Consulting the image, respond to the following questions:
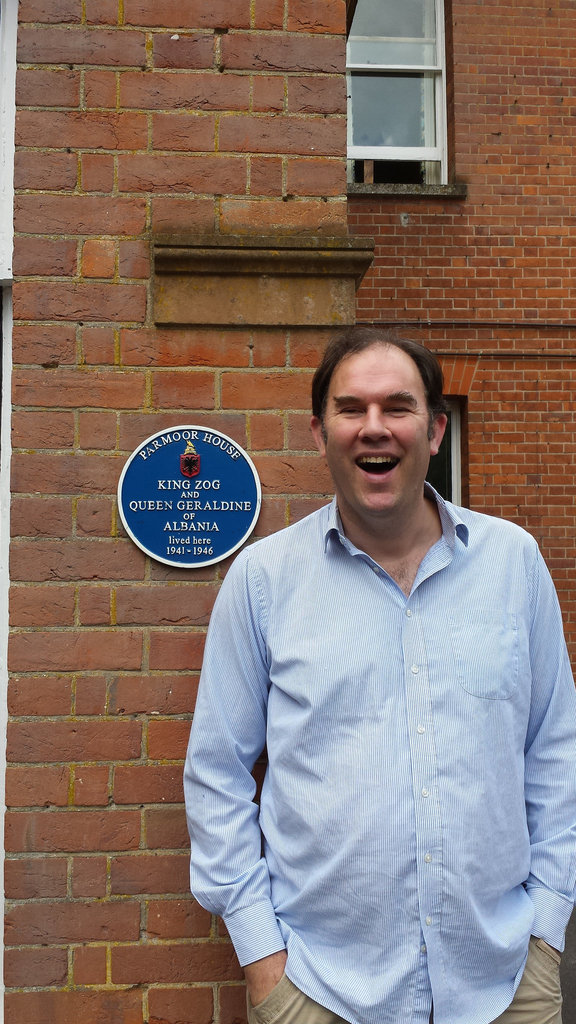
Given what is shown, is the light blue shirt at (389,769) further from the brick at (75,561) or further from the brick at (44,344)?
the brick at (44,344)

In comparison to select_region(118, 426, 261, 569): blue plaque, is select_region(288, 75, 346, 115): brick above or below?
above

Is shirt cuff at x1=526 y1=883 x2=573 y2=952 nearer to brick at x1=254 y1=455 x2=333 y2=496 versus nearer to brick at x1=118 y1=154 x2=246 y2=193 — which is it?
brick at x1=254 y1=455 x2=333 y2=496

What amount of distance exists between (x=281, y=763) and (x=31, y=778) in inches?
31.3

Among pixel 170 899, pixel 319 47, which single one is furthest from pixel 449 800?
pixel 319 47

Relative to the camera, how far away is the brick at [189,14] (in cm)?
261

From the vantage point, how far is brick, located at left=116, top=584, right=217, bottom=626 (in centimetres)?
251

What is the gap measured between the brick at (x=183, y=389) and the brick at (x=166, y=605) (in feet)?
1.62

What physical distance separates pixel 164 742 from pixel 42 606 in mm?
Result: 486

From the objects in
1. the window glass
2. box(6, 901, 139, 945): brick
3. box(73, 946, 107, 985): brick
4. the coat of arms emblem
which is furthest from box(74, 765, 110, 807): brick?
the window glass

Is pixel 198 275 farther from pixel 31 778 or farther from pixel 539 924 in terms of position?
pixel 539 924

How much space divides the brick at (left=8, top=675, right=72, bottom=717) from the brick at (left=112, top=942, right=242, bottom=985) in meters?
0.65

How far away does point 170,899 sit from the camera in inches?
97.3

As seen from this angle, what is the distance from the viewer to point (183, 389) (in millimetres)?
2561

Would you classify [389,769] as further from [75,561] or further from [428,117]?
[428,117]
